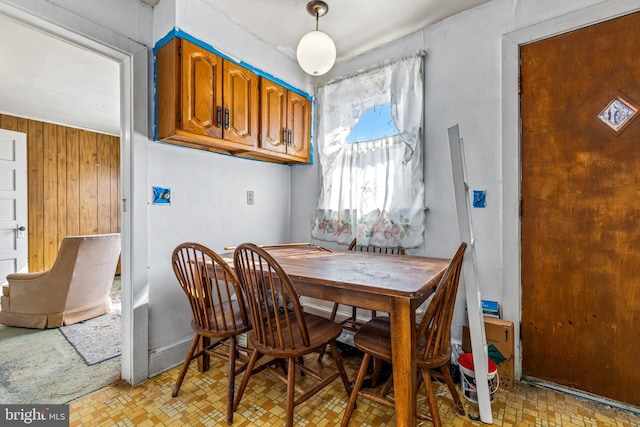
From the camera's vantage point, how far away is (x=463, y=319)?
81.7 inches

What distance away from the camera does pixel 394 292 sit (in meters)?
1.12

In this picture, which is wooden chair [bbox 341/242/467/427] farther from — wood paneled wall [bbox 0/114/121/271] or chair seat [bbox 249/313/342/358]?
wood paneled wall [bbox 0/114/121/271]

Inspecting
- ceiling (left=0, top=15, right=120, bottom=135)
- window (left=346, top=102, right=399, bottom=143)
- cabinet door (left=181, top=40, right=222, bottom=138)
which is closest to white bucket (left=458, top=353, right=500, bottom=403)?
window (left=346, top=102, right=399, bottom=143)

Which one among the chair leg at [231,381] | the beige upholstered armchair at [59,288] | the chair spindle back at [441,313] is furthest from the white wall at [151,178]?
the chair spindle back at [441,313]

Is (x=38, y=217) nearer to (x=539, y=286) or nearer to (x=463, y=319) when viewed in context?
(x=463, y=319)

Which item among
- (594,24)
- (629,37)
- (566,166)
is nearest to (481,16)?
(594,24)

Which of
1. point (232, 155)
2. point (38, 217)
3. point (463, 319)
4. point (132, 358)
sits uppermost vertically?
point (232, 155)

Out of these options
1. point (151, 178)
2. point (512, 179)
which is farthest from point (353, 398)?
point (151, 178)

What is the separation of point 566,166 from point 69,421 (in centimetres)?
310

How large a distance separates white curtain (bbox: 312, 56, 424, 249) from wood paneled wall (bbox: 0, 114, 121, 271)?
3.90m

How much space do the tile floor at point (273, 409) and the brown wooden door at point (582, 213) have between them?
182mm

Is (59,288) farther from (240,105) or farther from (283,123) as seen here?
(283,123)

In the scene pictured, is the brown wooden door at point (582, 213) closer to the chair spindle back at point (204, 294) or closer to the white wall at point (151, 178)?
the chair spindle back at point (204, 294)

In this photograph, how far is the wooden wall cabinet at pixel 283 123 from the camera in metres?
2.41
